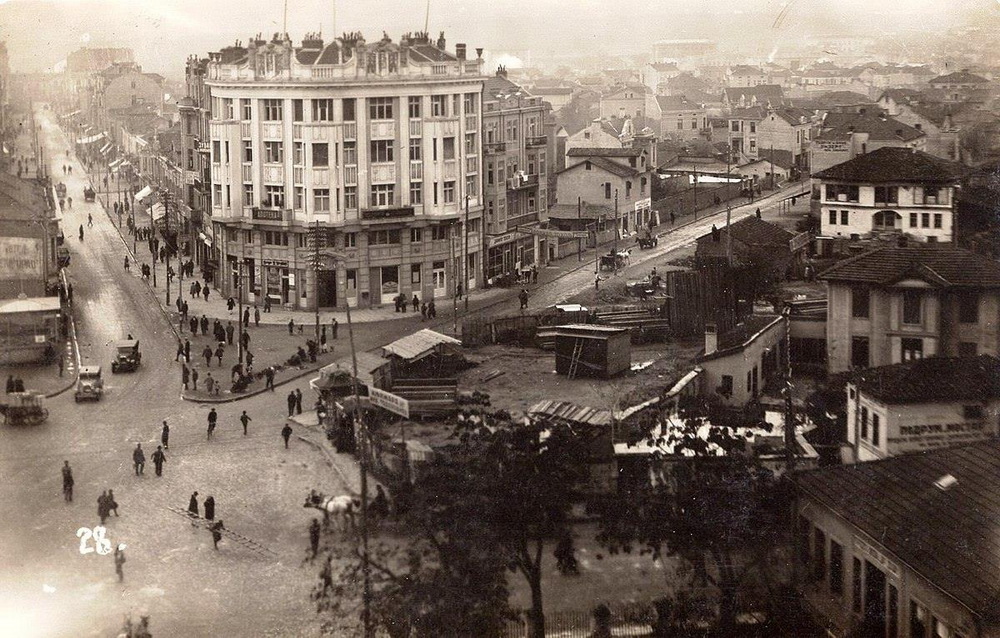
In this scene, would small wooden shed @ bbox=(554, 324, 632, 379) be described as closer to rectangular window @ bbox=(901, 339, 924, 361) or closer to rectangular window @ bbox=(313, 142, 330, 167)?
rectangular window @ bbox=(901, 339, 924, 361)

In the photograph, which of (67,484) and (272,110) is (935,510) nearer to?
(67,484)

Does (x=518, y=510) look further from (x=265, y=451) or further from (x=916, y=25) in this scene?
(x=916, y=25)

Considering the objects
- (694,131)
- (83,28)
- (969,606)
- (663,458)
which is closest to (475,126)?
(83,28)

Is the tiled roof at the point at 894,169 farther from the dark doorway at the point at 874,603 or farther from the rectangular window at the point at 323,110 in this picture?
the dark doorway at the point at 874,603

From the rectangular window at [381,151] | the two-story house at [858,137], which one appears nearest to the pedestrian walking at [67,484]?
the rectangular window at [381,151]

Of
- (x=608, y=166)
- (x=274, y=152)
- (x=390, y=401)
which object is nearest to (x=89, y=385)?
(x=390, y=401)
